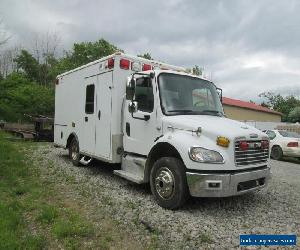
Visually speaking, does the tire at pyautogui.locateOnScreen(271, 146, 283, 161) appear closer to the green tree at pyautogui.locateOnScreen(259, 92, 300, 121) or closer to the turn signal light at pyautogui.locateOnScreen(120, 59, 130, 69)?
the turn signal light at pyautogui.locateOnScreen(120, 59, 130, 69)

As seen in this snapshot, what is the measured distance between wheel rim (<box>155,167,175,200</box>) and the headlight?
2.18 ft

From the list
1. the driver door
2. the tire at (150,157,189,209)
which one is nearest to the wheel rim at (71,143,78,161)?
the driver door

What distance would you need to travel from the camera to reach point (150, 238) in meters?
5.12

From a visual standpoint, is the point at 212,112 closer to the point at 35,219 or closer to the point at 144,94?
the point at 144,94

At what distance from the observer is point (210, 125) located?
246 inches

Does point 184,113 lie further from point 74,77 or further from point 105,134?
point 74,77

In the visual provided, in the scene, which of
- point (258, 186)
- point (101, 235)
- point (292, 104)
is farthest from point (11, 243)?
point (292, 104)

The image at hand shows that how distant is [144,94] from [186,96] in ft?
2.86

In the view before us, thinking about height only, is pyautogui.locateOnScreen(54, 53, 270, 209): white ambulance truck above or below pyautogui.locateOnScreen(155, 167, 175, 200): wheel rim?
above

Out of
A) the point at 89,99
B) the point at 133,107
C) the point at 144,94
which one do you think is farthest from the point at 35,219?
the point at 89,99

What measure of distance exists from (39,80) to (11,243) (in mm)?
49148

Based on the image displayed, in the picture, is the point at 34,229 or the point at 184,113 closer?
the point at 34,229

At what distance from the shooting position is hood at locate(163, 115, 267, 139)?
6023 millimetres

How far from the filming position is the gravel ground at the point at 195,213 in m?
5.18
